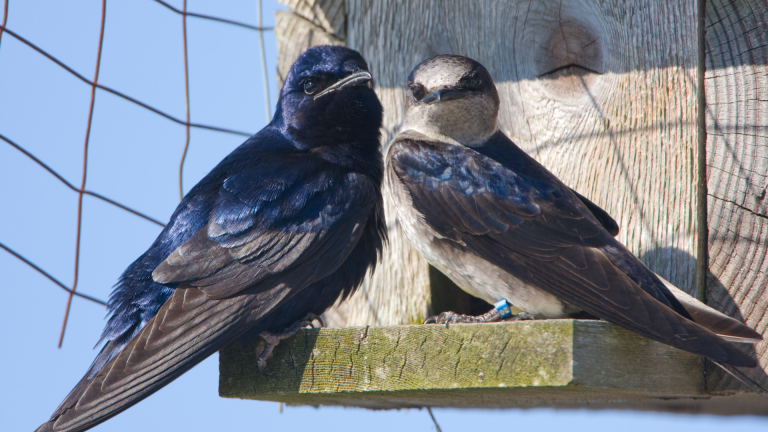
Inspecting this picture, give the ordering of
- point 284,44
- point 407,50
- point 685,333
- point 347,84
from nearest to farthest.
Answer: point 685,333 → point 347,84 → point 407,50 → point 284,44

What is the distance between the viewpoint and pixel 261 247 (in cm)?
216

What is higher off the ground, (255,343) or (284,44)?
(284,44)

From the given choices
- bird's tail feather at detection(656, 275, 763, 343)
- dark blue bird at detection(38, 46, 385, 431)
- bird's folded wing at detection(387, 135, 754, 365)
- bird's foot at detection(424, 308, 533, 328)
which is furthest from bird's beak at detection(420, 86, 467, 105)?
bird's tail feather at detection(656, 275, 763, 343)

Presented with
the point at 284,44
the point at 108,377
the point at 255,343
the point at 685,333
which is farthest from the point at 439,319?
the point at 284,44

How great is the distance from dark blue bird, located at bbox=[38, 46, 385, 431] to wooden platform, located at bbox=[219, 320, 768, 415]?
0.37 ft

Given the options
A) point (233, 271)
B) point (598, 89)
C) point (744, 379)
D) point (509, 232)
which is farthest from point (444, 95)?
point (744, 379)

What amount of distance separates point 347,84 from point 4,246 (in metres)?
1.23

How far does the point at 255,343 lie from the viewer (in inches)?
86.4

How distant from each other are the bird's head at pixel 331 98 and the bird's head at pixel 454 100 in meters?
0.17

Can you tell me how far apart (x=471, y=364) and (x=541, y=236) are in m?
0.39

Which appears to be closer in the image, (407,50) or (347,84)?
(347,84)

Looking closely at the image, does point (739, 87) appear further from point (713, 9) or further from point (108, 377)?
point (108, 377)

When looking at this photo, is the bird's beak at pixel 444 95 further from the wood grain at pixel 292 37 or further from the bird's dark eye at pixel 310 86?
the wood grain at pixel 292 37

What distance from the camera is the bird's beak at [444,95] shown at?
95.9 inches
